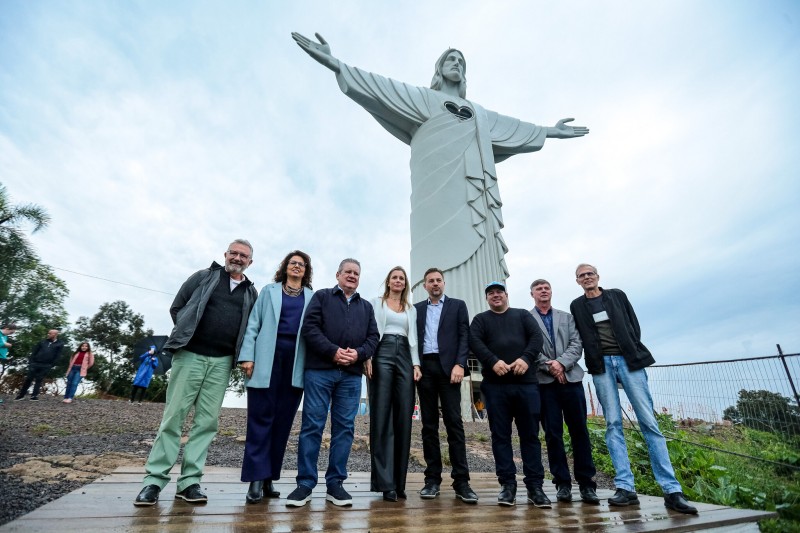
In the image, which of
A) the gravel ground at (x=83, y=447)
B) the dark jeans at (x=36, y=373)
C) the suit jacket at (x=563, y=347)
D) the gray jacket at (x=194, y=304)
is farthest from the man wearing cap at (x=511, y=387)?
the dark jeans at (x=36, y=373)

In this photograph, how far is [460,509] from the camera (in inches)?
96.3

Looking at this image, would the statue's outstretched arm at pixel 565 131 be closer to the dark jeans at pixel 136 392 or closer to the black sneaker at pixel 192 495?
the dark jeans at pixel 136 392

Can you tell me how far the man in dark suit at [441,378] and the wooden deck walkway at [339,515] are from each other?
0.52 feet

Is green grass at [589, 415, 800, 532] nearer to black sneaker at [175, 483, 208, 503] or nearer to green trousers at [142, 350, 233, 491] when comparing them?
black sneaker at [175, 483, 208, 503]

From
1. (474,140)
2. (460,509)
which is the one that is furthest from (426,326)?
(474,140)

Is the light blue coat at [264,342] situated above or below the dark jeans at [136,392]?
below


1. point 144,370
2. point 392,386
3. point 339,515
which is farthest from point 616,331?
point 144,370

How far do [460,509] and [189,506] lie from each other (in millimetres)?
1488

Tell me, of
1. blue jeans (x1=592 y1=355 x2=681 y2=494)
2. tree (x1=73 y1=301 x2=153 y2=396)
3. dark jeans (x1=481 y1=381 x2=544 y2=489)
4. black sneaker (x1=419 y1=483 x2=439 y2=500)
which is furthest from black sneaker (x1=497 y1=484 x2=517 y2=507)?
tree (x1=73 y1=301 x2=153 y2=396)

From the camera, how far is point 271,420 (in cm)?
264

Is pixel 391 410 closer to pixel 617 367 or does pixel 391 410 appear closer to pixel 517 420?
pixel 517 420

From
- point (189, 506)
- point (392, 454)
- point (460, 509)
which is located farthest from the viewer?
point (392, 454)

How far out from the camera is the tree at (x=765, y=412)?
4.21 m

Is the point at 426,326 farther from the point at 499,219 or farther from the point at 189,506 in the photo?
the point at 499,219
